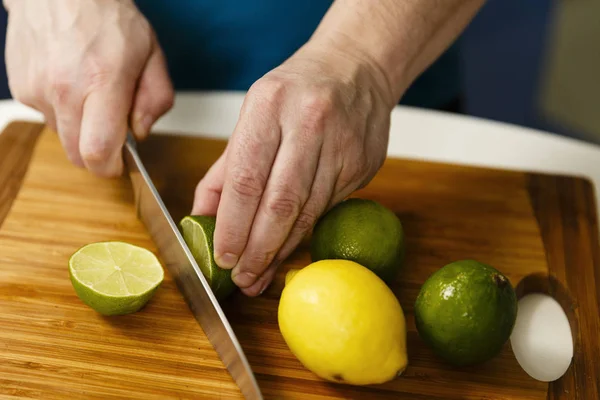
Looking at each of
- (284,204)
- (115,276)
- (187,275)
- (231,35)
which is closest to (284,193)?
(284,204)

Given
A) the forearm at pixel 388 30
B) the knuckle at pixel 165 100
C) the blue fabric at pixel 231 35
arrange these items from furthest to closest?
1. the blue fabric at pixel 231 35
2. the knuckle at pixel 165 100
3. the forearm at pixel 388 30

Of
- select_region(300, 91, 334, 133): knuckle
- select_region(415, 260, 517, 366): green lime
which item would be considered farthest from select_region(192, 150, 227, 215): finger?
select_region(415, 260, 517, 366): green lime

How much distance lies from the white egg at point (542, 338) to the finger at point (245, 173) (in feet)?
2.08

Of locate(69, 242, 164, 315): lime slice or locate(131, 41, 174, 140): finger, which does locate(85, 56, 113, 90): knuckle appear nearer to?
locate(131, 41, 174, 140): finger

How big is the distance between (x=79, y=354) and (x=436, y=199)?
98cm

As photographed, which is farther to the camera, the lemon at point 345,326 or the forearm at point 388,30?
the forearm at point 388,30

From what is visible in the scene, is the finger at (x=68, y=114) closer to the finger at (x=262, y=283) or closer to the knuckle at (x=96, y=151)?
the knuckle at (x=96, y=151)

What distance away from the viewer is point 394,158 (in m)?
1.99

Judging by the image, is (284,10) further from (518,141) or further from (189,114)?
(518,141)

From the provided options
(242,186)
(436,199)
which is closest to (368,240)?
(242,186)

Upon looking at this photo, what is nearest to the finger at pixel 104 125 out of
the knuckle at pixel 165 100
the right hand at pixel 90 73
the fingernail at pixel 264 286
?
the right hand at pixel 90 73

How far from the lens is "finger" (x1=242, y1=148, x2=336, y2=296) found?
1443 millimetres

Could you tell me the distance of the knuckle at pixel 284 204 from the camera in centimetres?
139

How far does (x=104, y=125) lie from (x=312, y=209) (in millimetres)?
574
